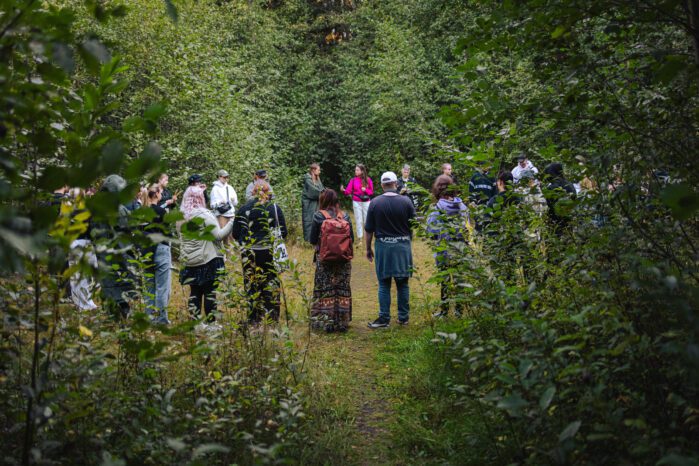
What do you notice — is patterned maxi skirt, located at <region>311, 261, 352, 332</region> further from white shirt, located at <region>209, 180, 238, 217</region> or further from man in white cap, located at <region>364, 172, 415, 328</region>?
white shirt, located at <region>209, 180, 238, 217</region>

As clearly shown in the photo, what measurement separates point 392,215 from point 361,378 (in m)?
2.69

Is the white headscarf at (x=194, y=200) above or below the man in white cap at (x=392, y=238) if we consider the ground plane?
A: above

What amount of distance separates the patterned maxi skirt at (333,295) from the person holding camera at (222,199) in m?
2.70

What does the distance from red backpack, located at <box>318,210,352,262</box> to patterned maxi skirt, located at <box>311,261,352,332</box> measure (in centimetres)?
19

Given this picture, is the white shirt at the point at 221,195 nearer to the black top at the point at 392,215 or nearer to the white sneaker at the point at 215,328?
the black top at the point at 392,215

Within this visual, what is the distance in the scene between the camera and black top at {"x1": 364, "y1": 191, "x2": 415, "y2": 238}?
7816mm

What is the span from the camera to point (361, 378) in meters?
5.91

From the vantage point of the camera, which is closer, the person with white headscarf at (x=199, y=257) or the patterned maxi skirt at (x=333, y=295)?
the person with white headscarf at (x=199, y=257)

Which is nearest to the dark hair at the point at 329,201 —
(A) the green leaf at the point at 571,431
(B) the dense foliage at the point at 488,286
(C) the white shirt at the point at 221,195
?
(B) the dense foliage at the point at 488,286

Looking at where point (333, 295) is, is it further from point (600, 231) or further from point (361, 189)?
point (361, 189)

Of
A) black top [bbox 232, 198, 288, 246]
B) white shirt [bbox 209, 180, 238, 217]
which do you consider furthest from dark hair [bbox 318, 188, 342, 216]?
white shirt [bbox 209, 180, 238, 217]

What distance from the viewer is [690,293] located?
1.94 metres

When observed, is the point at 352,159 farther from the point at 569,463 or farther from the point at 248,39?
the point at 569,463

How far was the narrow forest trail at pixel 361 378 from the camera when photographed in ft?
14.3
